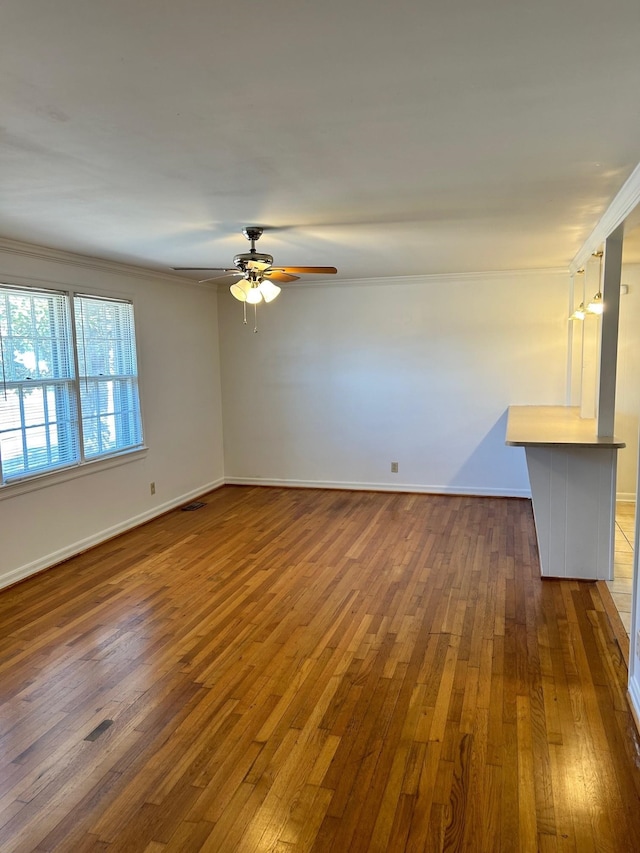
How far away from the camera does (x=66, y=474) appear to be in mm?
4395

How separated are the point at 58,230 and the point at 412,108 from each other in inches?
103

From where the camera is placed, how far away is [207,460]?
6.57 meters

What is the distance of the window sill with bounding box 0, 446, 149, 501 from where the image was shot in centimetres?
393

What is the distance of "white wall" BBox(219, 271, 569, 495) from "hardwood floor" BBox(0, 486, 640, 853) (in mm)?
1909

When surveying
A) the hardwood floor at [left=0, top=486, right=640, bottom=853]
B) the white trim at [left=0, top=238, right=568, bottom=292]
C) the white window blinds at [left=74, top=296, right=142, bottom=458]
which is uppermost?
the white trim at [left=0, top=238, right=568, bottom=292]

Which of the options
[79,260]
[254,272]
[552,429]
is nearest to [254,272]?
[254,272]

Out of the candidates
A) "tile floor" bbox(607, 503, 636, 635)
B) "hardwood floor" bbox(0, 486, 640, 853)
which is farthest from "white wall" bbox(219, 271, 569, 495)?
"hardwood floor" bbox(0, 486, 640, 853)

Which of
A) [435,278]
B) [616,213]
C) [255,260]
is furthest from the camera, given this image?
[435,278]

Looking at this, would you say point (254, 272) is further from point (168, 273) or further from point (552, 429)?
point (552, 429)

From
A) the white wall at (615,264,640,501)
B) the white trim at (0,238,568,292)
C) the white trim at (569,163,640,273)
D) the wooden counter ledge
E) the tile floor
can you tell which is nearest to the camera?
the white trim at (569,163,640,273)

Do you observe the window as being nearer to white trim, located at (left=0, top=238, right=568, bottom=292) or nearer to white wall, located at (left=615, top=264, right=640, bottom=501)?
white trim, located at (left=0, top=238, right=568, bottom=292)

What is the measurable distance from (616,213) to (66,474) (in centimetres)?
405

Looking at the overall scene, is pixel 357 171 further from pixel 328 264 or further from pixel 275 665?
pixel 328 264

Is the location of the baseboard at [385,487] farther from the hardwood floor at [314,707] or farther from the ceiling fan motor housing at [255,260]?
the ceiling fan motor housing at [255,260]
